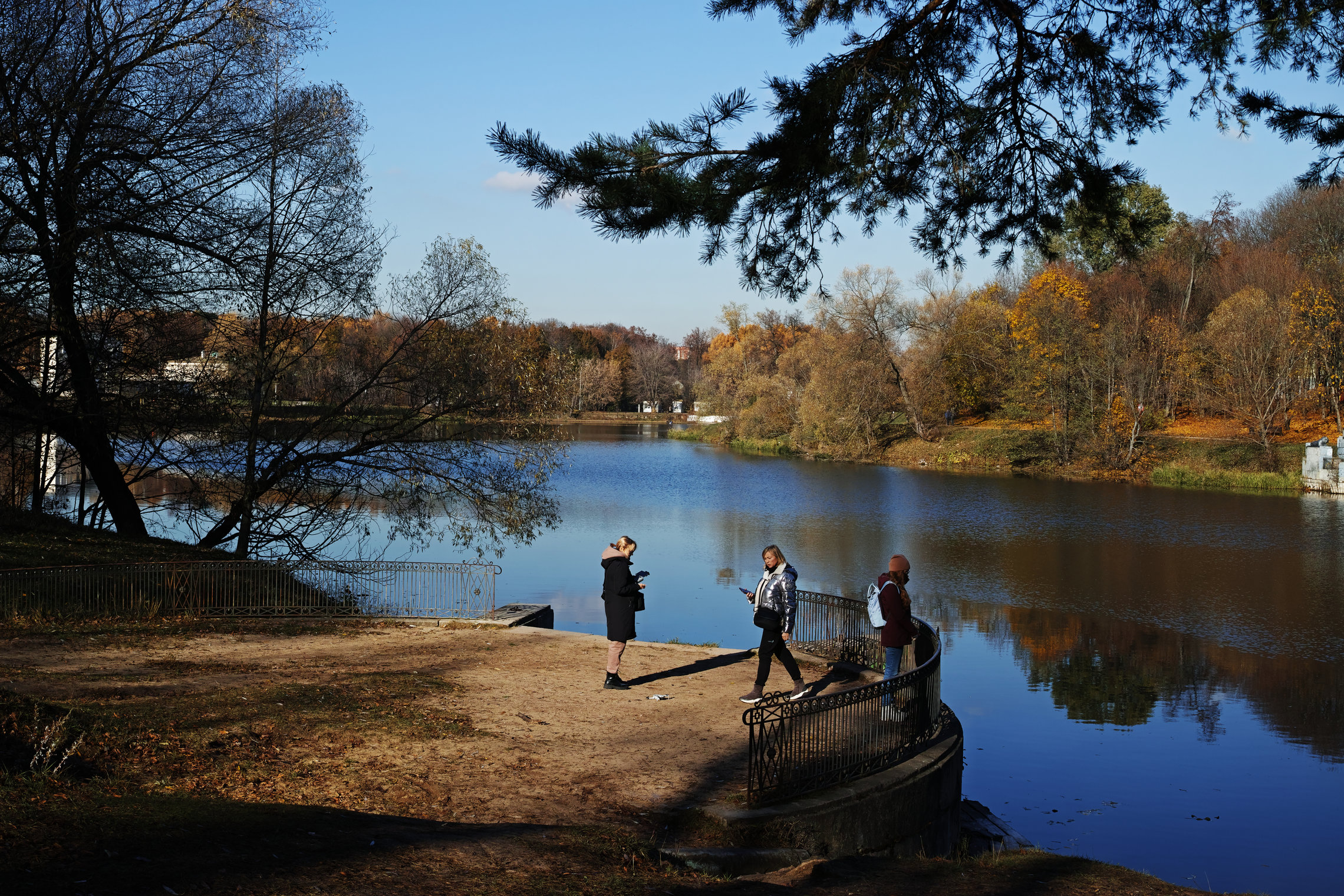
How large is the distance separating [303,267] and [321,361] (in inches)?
113

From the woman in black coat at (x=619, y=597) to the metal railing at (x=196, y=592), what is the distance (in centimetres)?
505

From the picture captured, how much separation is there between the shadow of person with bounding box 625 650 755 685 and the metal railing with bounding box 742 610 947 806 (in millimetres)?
2838

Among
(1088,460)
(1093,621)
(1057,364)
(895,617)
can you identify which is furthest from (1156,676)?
(1057,364)

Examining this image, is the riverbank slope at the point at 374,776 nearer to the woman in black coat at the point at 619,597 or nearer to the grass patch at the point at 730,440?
the woman in black coat at the point at 619,597

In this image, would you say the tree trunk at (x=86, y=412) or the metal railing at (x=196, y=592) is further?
the tree trunk at (x=86, y=412)

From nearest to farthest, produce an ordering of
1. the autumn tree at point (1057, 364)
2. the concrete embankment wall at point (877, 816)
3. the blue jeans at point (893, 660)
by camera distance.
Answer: the concrete embankment wall at point (877, 816)
the blue jeans at point (893, 660)
the autumn tree at point (1057, 364)

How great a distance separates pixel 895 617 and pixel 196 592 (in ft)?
36.3

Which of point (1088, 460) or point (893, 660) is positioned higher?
point (1088, 460)

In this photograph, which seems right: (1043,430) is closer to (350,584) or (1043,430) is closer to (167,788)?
(350,584)

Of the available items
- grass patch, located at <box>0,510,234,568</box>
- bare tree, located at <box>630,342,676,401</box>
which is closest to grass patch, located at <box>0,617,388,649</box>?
grass patch, located at <box>0,510,234,568</box>

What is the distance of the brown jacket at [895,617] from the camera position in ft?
37.4

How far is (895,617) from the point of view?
37.5 feet

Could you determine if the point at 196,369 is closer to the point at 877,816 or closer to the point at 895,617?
the point at 895,617

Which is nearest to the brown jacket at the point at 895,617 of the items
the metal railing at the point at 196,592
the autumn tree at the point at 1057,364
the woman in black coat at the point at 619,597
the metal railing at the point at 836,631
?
the metal railing at the point at 836,631
